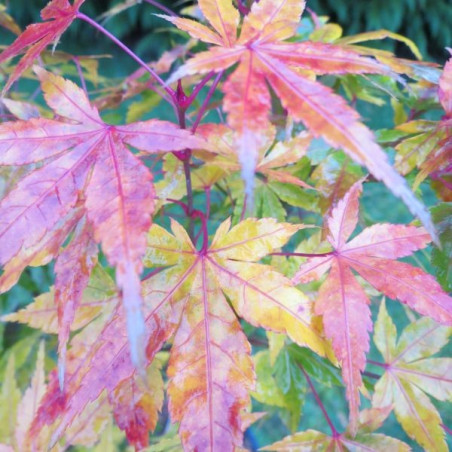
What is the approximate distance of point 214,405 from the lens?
37 cm

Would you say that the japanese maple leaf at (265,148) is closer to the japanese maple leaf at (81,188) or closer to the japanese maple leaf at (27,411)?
the japanese maple leaf at (81,188)

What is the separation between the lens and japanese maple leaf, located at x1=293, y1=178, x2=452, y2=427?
38 centimetres

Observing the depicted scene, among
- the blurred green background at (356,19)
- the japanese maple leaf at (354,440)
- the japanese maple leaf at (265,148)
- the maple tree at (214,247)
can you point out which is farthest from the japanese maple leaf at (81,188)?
the blurred green background at (356,19)

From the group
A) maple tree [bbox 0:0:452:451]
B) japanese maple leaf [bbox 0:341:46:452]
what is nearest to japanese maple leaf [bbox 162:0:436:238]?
maple tree [bbox 0:0:452:451]

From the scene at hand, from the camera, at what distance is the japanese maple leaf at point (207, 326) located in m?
0.37

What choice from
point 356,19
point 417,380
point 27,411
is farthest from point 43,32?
point 356,19

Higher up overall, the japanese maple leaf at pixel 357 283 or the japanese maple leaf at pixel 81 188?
the japanese maple leaf at pixel 81 188

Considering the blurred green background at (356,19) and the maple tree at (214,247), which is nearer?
the maple tree at (214,247)

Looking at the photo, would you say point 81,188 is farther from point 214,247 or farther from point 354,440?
point 354,440

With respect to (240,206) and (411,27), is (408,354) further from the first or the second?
(411,27)

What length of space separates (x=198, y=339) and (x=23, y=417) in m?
0.35

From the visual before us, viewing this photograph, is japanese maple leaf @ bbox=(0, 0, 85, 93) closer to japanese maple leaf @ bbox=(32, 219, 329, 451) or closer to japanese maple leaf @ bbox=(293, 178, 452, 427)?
japanese maple leaf @ bbox=(32, 219, 329, 451)

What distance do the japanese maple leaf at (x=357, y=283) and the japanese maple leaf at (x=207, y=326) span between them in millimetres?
26

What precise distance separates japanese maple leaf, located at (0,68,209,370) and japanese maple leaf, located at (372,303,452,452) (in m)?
0.40
